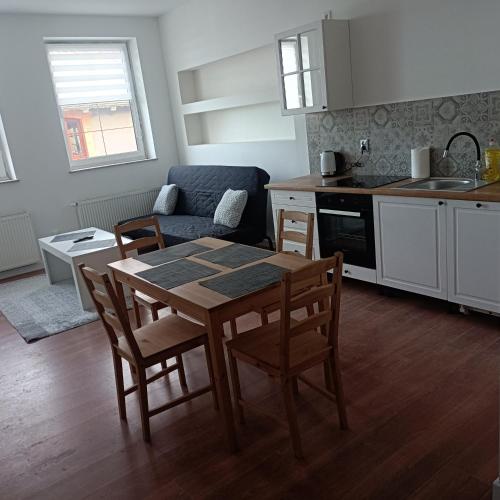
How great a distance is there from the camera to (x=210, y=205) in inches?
205

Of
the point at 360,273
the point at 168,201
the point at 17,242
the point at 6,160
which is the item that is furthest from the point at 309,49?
the point at 17,242

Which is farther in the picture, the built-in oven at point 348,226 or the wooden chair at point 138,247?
the built-in oven at point 348,226

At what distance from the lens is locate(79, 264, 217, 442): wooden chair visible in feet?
7.10

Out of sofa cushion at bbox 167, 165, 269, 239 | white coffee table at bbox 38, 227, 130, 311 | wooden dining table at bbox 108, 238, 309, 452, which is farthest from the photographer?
sofa cushion at bbox 167, 165, 269, 239

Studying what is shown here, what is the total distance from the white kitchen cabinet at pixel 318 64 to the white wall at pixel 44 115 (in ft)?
8.59

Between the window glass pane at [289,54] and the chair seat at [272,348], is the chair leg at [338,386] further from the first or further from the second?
the window glass pane at [289,54]

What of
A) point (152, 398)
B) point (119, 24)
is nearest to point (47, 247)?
point (152, 398)

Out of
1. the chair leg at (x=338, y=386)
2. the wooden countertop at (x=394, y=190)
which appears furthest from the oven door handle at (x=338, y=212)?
the chair leg at (x=338, y=386)

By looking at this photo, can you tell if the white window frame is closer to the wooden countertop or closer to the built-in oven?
the wooden countertop

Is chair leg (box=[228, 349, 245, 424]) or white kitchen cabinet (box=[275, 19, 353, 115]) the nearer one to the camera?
chair leg (box=[228, 349, 245, 424])

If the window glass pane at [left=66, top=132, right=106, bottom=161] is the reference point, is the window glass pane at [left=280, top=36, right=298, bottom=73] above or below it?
above

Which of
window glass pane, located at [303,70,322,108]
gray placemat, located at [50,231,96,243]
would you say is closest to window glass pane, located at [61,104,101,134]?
gray placemat, located at [50,231,96,243]

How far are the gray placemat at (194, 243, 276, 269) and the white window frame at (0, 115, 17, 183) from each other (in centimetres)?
356

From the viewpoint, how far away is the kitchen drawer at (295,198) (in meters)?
3.92
